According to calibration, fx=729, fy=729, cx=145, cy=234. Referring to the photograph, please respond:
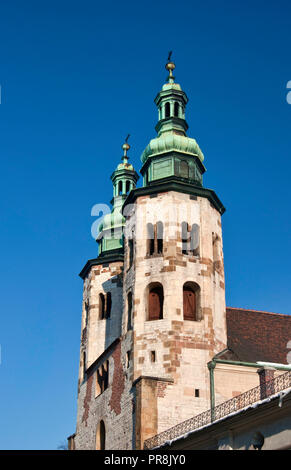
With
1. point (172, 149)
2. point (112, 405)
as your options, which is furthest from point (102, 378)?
point (172, 149)

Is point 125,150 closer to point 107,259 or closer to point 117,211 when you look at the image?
point 117,211

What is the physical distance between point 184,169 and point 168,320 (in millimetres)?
9250

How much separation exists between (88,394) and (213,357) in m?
10.2

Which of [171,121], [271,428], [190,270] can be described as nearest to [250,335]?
[190,270]

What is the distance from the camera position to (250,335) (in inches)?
1492

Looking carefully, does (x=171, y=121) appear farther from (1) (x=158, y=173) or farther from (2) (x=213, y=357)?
(2) (x=213, y=357)

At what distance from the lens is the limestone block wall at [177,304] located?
108ft

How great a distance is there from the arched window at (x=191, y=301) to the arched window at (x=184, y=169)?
22.0ft

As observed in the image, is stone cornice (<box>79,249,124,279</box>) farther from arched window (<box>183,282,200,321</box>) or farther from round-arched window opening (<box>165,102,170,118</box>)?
arched window (<box>183,282,200,321</box>)

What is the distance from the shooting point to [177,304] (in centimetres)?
3491

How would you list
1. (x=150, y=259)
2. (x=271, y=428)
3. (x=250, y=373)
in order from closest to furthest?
1. (x=271, y=428)
2. (x=250, y=373)
3. (x=150, y=259)

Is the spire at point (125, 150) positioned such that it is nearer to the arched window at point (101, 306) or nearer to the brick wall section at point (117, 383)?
the arched window at point (101, 306)

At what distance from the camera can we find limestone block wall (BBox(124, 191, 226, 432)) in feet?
108
